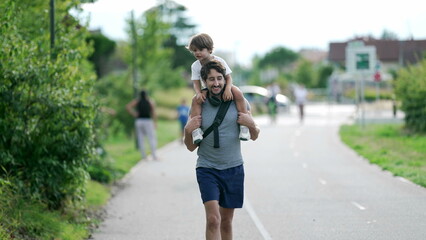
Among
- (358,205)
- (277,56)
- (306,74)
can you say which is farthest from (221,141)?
(277,56)

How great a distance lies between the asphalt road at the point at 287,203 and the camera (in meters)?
9.52

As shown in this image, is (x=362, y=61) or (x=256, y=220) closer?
(x=256, y=220)

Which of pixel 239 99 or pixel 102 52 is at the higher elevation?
pixel 102 52

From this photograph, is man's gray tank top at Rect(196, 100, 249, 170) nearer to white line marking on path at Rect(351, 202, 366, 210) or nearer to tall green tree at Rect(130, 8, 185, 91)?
white line marking on path at Rect(351, 202, 366, 210)

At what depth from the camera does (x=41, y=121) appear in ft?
33.4

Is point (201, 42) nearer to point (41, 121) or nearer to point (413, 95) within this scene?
point (41, 121)

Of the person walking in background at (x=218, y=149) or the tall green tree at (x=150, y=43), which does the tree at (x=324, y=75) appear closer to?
the tall green tree at (x=150, y=43)

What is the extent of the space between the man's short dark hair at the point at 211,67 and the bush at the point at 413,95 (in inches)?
634

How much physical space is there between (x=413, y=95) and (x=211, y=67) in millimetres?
17211

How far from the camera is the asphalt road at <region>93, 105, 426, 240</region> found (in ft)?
31.2

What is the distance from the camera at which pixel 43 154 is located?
10.1m

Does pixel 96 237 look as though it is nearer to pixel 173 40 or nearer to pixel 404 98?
pixel 404 98

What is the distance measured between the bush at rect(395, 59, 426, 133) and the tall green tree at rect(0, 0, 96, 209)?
1368 cm

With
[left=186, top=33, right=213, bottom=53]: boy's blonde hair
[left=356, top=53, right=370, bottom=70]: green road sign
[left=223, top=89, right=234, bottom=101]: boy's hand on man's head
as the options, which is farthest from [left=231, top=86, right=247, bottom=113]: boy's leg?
[left=356, top=53, right=370, bottom=70]: green road sign
